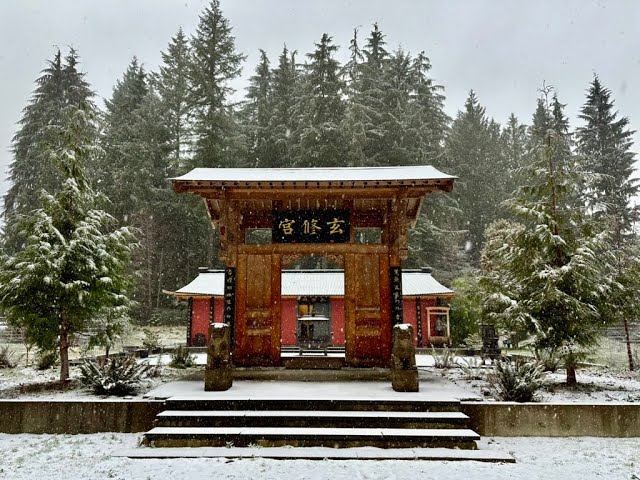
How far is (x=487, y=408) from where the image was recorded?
707 cm

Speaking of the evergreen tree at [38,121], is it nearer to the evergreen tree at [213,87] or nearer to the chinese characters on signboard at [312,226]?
the evergreen tree at [213,87]

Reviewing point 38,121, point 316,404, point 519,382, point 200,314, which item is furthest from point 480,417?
point 38,121

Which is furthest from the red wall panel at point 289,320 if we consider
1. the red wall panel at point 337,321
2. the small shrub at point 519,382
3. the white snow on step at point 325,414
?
the white snow on step at point 325,414

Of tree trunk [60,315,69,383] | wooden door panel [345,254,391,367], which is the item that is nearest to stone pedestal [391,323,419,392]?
wooden door panel [345,254,391,367]

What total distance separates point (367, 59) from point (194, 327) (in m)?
25.7

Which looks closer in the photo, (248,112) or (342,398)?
(342,398)

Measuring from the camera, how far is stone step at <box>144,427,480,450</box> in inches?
243

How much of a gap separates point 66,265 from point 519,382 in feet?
30.3

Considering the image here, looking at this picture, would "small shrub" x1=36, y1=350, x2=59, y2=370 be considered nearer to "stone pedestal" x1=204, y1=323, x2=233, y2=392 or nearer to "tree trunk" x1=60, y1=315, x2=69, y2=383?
"tree trunk" x1=60, y1=315, x2=69, y2=383

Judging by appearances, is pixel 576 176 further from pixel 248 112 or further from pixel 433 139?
pixel 248 112

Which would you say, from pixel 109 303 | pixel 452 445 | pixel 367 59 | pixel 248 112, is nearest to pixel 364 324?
pixel 452 445

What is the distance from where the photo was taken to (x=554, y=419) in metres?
7.01

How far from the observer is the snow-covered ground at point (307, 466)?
5.20 meters

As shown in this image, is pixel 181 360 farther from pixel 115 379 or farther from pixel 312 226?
pixel 312 226
